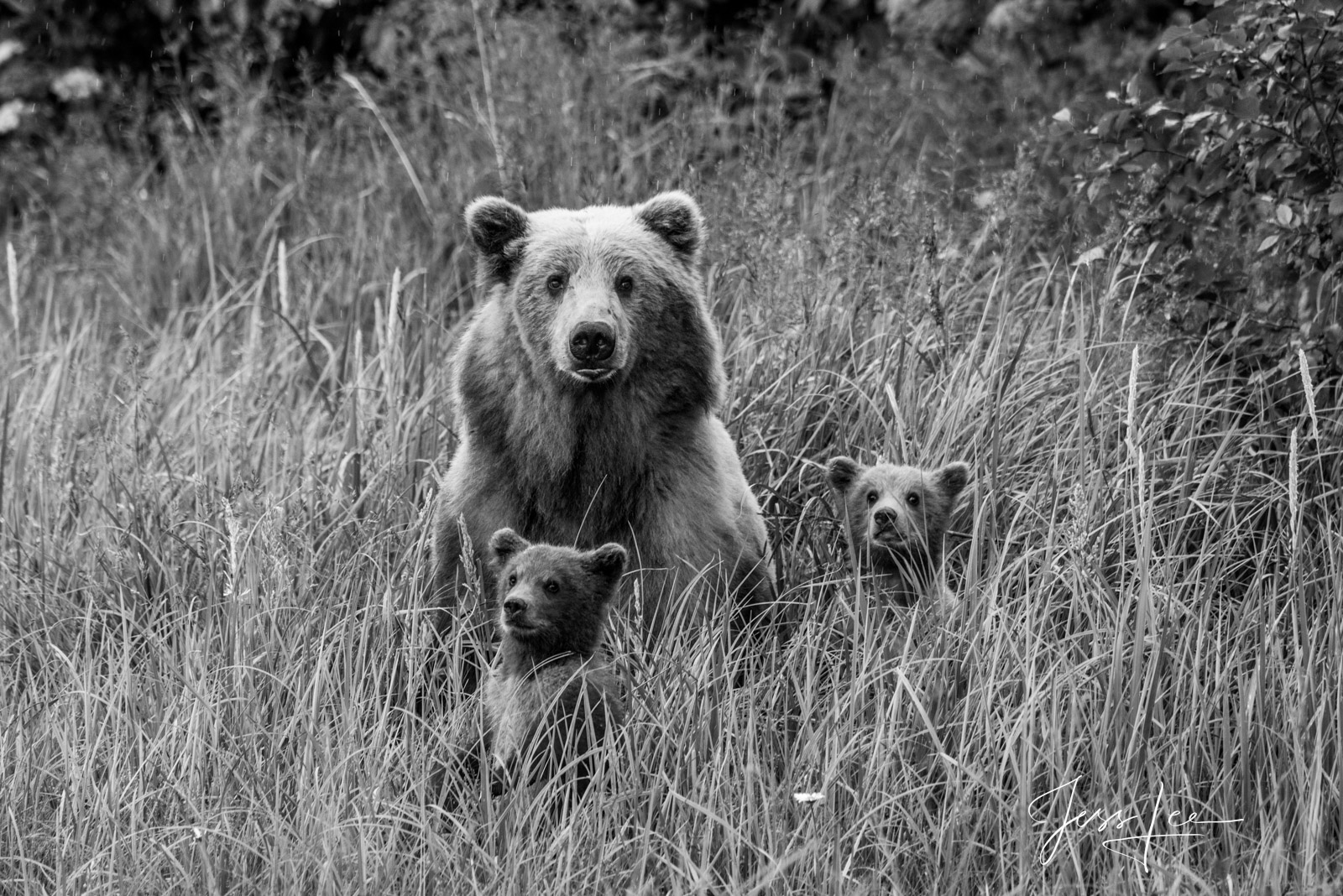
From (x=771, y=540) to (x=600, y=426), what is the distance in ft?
2.72

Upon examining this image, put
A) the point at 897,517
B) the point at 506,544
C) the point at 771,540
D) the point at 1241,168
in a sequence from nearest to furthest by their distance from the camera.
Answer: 1. the point at 506,544
2. the point at 897,517
3. the point at 771,540
4. the point at 1241,168


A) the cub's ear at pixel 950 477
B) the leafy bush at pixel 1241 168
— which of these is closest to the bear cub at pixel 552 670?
the cub's ear at pixel 950 477

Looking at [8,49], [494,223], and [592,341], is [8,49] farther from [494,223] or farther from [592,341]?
[592,341]

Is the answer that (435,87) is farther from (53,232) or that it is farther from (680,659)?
(680,659)

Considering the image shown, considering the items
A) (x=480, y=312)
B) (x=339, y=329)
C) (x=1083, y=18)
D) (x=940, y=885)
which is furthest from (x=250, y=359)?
(x=1083, y=18)

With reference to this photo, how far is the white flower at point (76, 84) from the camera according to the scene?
9977mm

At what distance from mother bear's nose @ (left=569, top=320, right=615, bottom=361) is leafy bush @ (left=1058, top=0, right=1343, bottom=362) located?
1.97m

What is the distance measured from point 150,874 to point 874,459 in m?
2.86

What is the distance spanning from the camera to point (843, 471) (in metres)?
4.84

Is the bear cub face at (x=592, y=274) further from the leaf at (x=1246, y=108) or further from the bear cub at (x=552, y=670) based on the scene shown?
the leaf at (x=1246, y=108)

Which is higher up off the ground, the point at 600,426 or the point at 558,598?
the point at 600,426
